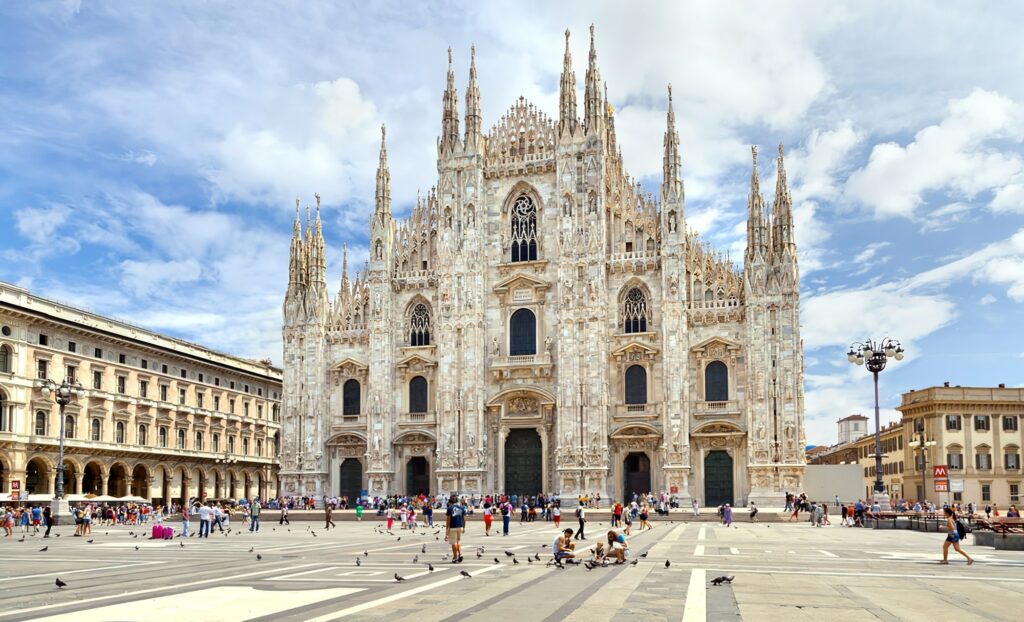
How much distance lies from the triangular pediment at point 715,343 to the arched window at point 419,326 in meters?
15.2

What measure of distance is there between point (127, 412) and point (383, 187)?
21.7 m

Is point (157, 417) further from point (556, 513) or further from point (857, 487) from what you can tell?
point (857, 487)

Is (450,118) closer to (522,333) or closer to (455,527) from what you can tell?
(522,333)

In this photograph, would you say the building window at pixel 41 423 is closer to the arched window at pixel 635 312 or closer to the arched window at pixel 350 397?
the arched window at pixel 350 397

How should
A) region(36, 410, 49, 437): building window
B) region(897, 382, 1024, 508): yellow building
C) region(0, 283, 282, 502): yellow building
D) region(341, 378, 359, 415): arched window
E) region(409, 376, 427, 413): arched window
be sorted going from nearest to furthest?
1. region(0, 283, 282, 502): yellow building
2. region(36, 410, 49, 437): building window
3. region(409, 376, 427, 413): arched window
4. region(341, 378, 359, 415): arched window
5. region(897, 382, 1024, 508): yellow building

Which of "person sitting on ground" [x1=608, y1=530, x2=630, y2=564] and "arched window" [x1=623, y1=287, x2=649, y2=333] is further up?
"arched window" [x1=623, y1=287, x2=649, y2=333]

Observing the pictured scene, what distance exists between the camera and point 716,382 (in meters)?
52.2

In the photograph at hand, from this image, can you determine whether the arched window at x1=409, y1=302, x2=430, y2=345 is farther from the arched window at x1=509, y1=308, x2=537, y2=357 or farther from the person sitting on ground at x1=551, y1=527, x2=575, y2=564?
the person sitting on ground at x1=551, y1=527, x2=575, y2=564

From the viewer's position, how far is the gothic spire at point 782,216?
171ft

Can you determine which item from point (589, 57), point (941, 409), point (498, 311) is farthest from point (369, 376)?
point (941, 409)

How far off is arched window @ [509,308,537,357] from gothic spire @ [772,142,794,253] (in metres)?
13.5

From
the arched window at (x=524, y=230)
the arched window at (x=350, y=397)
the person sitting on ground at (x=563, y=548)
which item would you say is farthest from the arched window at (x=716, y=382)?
the person sitting on ground at (x=563, y=548)

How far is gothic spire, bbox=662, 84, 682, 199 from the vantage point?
53.2 meters

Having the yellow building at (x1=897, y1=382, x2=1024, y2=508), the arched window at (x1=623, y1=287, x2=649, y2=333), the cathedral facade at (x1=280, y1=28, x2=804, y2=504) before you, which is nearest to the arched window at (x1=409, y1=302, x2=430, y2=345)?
the cathedral facade at (x1=280, y1=28, x2=804, y2=504)
